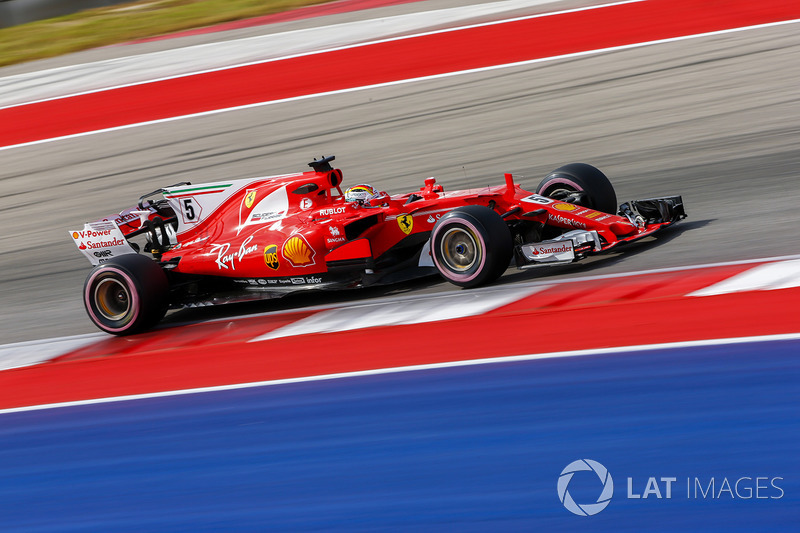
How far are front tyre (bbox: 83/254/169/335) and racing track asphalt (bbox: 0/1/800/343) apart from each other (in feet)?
2.14

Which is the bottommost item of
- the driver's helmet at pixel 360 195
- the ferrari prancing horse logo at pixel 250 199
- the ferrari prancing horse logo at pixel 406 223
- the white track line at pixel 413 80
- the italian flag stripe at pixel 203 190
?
the ferrari prancing horse logo at pixel 406 223

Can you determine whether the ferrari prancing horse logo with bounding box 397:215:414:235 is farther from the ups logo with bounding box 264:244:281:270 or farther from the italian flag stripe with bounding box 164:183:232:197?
the italian flag stripe with bounding box 164:183:232:197

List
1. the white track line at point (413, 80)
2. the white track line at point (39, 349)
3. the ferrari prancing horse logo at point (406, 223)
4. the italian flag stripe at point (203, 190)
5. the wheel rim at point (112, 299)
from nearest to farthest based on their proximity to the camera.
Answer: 1. the ferrari prancing horse logo at point (406, 223)
2. the white track line at point (39, 349)
3. the wheel rim at point (112, 299)
4. the italian flag stripe at point (203, 190)
5. the white track line at point (413, 80)

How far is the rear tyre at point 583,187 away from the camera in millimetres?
8438

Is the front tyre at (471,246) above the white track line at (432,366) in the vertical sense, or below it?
above

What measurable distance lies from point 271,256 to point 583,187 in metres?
2.83

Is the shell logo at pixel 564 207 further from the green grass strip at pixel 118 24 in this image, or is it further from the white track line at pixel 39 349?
the green grass strip at pixel 118 24

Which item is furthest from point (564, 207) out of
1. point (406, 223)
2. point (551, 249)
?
point (406, 223)

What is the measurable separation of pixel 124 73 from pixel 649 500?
16596 millimetres

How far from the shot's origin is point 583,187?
8430mm

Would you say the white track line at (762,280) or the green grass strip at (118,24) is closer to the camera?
the white track line at (762,280)

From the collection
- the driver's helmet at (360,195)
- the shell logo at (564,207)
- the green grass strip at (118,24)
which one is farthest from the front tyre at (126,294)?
the green grass strip at (118,24)

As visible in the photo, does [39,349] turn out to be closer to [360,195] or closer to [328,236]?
[328,236]

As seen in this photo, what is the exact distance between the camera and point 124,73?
742 inches
